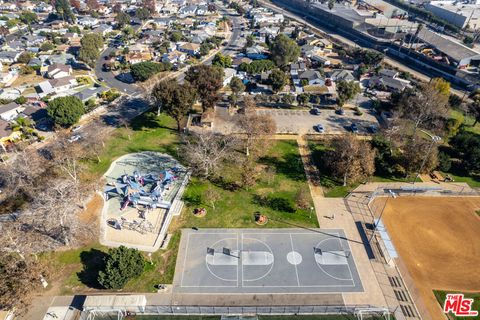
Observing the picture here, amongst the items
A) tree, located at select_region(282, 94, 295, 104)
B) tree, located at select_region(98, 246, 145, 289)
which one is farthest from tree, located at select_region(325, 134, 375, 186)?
Answer: tree, located at select_region(98, 246, 145, 289)

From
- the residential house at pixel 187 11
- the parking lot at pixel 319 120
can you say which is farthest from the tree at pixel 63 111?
the residential house at pixel 187 11

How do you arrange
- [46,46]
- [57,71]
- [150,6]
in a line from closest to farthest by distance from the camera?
[57,71] < [46,46] < [150,6]

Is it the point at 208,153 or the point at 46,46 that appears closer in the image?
the point at 208,153

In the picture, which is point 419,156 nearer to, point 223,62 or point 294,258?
point 294,258

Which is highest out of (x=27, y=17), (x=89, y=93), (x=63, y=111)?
(x=63, y=111)

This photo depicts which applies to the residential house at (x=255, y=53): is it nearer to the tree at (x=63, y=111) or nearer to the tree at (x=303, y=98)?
the tree at (x=303, y=98)

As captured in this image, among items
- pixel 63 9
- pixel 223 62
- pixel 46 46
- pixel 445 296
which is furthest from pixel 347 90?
pixel 63 9

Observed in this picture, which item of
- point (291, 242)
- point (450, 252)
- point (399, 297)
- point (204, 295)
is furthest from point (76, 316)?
point (450, 252)
